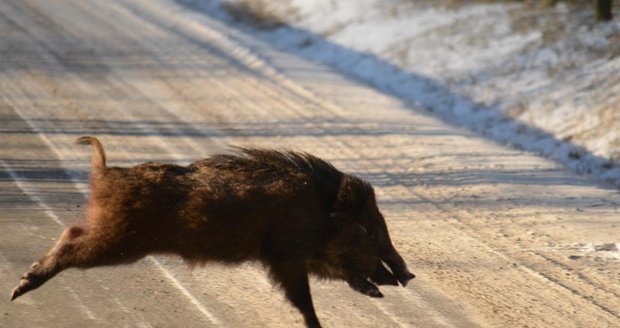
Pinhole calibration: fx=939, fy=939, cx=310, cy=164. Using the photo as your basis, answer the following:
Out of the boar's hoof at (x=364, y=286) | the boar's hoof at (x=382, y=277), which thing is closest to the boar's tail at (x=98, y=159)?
the boar's hoof at (x=364, y=286)

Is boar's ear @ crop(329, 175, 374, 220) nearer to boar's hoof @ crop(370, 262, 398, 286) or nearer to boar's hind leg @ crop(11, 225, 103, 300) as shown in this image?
boar's hoof @ crop(370, 262, 398, 286)

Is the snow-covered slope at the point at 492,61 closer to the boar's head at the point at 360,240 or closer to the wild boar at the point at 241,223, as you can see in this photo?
the boar's head at the point at 360,240

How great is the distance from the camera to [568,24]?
15750 millimetres

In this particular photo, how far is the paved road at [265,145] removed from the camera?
6.57 m

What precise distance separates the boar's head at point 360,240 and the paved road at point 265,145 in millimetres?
770

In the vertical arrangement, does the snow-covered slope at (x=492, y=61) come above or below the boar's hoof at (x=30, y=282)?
above

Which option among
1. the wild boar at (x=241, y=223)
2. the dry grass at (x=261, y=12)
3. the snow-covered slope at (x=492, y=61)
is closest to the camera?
the wild boar at (x=241, y=223)

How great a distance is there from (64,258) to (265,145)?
5.69 metres

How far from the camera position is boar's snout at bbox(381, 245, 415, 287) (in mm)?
5719

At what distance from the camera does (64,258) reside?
17.7 ft

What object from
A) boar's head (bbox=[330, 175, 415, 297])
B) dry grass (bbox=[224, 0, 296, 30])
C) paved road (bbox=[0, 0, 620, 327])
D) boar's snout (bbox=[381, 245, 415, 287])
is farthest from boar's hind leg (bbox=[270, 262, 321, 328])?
dry grass (bbox=[224, 0, 296, 30])

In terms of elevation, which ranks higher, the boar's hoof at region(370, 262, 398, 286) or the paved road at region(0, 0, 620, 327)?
the boar's hoof at region(370, 262, 398, 286)

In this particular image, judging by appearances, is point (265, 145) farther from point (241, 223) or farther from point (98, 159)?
point (241, 223)

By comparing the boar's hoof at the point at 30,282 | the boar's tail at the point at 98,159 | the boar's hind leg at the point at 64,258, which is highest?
the boar's tail at the point at 98,159
